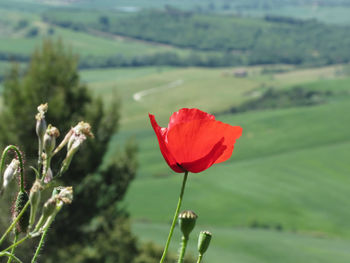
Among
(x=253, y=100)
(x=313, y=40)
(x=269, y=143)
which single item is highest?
→ (x=313, y=40)

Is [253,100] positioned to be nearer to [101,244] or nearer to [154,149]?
[154,149]

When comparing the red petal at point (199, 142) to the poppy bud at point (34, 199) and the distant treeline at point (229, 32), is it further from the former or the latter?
the distant treeline at point (229, 32)

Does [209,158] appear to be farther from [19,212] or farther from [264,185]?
[264,185]

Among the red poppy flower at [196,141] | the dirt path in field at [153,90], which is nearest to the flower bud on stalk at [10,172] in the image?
the red poppy flower at [196,141]

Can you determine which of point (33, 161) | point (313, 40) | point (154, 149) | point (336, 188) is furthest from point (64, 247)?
point (313, 40)

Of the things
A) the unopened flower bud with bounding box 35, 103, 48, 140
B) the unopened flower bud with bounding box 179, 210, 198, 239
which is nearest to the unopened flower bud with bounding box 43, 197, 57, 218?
the unopened flower bud with bounding box 35, 103, 48, 140

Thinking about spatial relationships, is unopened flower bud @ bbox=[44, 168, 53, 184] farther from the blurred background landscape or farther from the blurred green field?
the blurred green field
